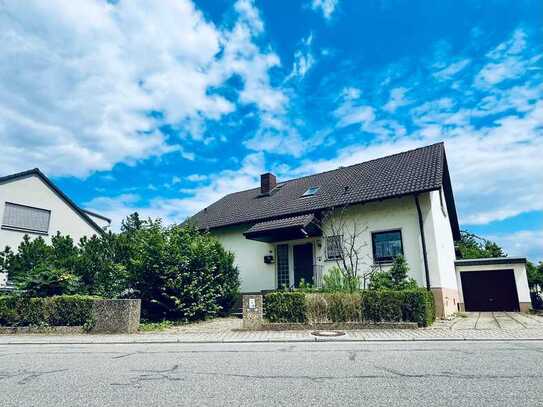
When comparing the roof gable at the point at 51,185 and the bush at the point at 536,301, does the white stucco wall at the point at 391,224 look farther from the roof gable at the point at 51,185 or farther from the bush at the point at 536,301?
the roof gable at the point at 51,185

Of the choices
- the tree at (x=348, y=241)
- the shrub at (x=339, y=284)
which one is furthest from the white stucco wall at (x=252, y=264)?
the shrub at (x=339, y=284)

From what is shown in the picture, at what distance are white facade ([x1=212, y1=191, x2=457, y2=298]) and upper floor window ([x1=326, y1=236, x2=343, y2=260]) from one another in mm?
191

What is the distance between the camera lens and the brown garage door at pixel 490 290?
1845 cm

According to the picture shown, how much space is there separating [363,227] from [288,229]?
311 centimetres

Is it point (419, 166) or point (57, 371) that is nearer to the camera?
point (57, 371)

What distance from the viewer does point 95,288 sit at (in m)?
14.1

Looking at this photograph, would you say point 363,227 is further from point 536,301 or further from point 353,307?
point 536,301

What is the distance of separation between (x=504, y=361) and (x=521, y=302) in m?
14.3

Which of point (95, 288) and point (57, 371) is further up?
point (95, 288)

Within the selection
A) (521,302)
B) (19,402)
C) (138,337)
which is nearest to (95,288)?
(138,337)

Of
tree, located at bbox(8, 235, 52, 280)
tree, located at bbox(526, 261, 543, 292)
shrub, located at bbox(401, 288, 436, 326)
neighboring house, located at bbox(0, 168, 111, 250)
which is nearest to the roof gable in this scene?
neighboring house, located at bbox(0, 168, 111, 250)

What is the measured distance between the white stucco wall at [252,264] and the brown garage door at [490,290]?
9.89m

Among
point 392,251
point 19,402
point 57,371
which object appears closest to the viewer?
point 19,402

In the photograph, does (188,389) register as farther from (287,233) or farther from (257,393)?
(287,233)
